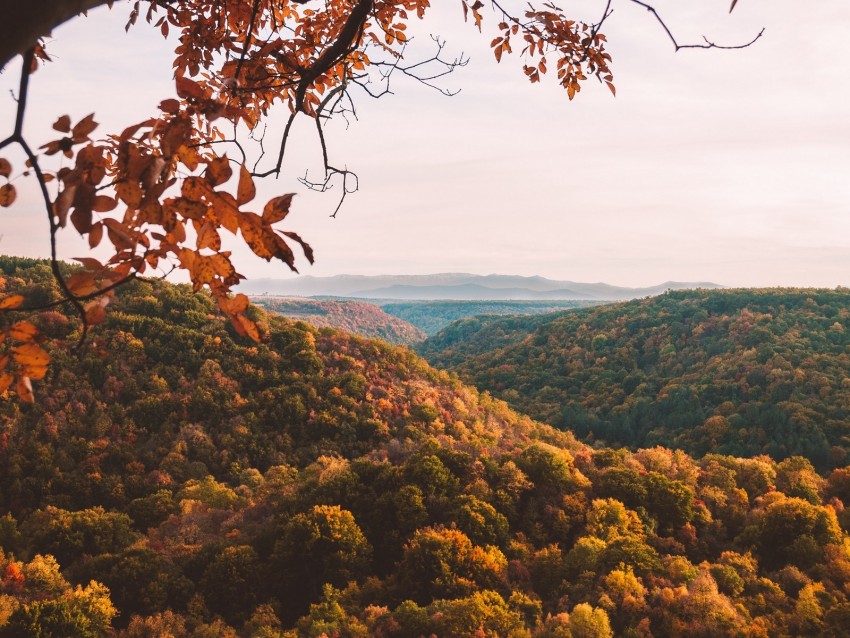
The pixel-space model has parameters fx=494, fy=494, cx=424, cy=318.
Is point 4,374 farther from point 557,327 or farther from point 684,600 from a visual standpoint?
point 557,327

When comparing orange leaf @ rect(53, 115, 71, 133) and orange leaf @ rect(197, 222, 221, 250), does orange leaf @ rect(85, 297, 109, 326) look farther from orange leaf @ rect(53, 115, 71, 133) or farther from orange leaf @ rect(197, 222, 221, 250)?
orange leaf @ rect(53, 115, 71, 133)

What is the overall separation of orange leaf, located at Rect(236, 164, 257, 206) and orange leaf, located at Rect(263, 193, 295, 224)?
6 centimetres

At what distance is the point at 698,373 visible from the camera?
9631cm

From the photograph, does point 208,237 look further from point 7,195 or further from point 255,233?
point 7,195

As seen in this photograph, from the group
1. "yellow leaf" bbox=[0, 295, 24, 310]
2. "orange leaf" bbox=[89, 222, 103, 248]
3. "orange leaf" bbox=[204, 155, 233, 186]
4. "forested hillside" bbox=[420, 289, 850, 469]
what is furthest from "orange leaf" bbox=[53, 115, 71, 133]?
"forested hillside" bbox=[420, 289, 850, 469]

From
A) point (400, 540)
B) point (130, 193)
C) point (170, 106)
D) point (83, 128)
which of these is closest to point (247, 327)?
point (130, 193)

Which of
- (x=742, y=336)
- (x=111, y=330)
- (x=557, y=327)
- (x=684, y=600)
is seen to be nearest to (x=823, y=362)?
(x=742, y=336)

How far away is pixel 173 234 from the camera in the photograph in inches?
67.7

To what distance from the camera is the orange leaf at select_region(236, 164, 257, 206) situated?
58.2 inches

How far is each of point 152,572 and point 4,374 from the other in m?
23.5

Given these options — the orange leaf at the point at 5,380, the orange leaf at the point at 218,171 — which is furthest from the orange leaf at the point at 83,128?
the orange leaf at the point at 5,380

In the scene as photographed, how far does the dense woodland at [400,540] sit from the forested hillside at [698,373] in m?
45.5

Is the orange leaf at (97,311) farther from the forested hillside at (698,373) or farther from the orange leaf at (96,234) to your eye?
the forested hillside at (698,373)

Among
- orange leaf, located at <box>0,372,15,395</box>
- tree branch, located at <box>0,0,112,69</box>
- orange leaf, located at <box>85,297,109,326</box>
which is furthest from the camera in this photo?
orange leaf, located at <box>0,372,15,395</box>
